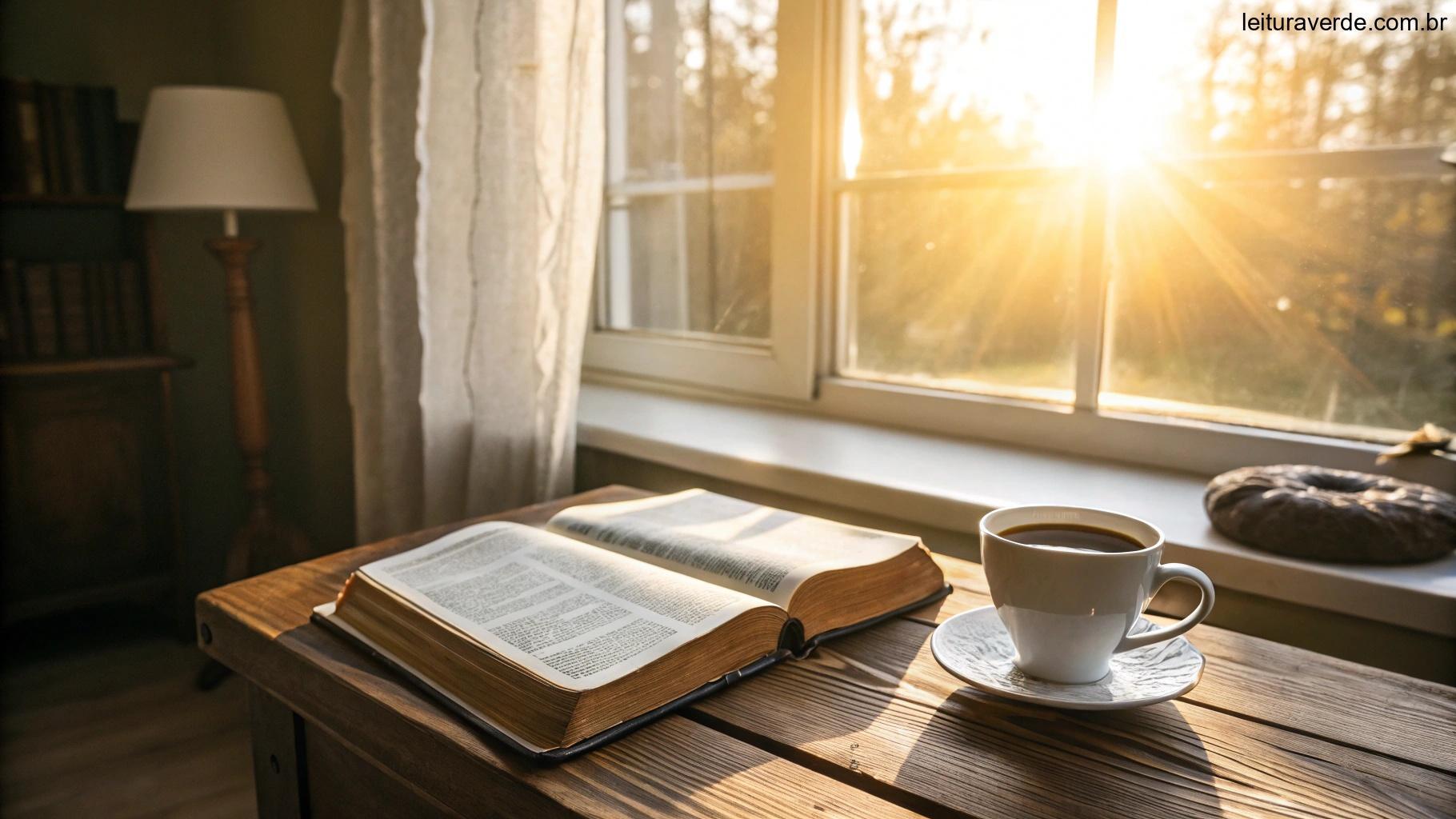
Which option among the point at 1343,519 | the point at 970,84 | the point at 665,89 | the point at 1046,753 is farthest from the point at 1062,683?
the point at 665,89

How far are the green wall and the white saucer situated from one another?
1880 mm

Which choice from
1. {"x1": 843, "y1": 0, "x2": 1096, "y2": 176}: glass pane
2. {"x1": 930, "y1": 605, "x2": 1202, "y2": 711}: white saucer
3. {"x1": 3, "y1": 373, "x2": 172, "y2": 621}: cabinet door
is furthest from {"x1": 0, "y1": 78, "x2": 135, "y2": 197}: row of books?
{"x1": 930, "y1": 605, "x2": 1202, "y2": 711}: white saucer

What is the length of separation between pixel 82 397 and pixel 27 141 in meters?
0.55

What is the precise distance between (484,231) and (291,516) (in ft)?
4.60

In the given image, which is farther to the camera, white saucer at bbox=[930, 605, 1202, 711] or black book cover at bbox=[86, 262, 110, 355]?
black book cover at bbox=[86, 262, 110, 355]

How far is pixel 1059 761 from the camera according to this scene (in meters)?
0.54

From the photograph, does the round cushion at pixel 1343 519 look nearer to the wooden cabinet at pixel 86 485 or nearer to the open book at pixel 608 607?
the open book at pixel 608 607

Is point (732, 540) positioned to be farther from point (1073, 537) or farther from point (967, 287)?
point (967, 287)

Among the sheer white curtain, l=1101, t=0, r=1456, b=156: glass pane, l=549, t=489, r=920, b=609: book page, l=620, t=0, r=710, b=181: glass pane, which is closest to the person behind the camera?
l=549, t=489, r=920, b=609: book page

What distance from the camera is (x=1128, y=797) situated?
506 mm

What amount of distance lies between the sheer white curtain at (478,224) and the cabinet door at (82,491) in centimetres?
97

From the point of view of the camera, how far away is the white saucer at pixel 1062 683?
58cm

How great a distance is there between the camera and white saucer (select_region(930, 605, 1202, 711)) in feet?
1.91

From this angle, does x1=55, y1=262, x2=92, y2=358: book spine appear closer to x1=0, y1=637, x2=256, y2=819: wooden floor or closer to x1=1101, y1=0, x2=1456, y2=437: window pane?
x1=0, y1=637, x2=256, y2=819: wooden floor
